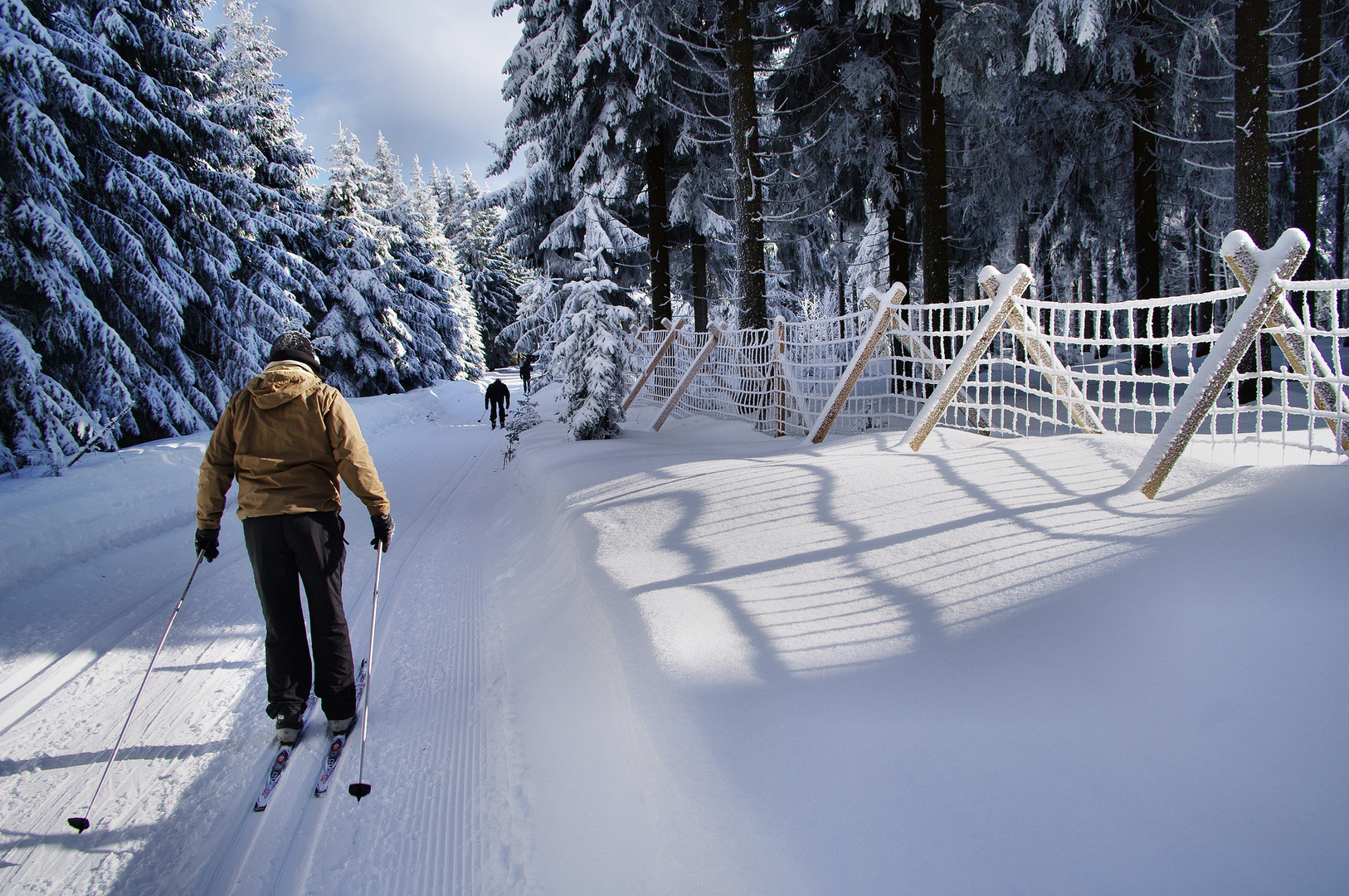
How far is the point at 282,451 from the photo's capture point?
3064 mm

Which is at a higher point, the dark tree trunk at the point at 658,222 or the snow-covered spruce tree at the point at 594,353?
the dark tree trunk at the point at 658,222

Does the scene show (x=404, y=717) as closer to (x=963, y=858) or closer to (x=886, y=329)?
(x=963, y=858)

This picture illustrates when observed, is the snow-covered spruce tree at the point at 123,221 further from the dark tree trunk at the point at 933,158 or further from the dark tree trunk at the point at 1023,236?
the dark tree trunk at the point at 1023,236

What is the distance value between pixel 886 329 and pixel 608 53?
9875 mm

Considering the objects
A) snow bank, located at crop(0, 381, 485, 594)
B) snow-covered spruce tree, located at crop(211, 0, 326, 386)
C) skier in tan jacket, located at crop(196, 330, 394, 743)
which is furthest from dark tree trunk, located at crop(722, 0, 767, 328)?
snow-covered spruce tree, located at crop(211, 0, 326, 386)

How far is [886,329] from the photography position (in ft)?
21.2

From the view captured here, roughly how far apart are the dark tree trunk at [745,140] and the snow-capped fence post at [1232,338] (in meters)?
6.64

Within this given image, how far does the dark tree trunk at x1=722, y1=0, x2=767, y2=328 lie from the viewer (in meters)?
9.11

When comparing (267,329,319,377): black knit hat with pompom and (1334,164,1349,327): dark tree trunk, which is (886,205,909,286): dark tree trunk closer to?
(267,329,319,377): black knit hat with pompom

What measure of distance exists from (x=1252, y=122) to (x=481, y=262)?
48917 mm

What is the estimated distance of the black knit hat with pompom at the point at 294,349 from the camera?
10.7 feet

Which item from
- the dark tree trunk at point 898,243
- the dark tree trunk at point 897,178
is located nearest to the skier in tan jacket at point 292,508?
the dark tree trunk at point 897,178

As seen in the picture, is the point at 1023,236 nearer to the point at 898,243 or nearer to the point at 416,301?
the point at 898,243

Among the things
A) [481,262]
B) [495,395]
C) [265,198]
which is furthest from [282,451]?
[481,262]
